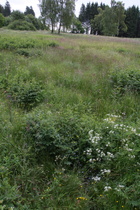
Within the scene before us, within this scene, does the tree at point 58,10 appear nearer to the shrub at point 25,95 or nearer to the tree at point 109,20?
the tree at point 109,20

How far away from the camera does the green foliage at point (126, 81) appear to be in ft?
17.2

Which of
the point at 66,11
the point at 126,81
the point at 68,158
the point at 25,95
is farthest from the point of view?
the point at 66,11

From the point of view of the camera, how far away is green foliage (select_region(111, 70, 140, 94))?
525 centimetres

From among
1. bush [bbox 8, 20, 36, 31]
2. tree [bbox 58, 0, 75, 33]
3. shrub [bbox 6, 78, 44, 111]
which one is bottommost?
shrub [bbox 6, 78, 44, 111]

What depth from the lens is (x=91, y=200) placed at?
7.03ft

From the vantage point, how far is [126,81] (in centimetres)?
550

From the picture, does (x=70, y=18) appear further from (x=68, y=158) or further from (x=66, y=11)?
(x=68, y=158)

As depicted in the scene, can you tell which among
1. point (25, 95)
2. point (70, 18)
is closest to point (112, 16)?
point (70, 18)

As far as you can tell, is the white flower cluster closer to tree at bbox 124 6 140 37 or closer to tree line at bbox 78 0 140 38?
tree line at bbox 78 0 140 38

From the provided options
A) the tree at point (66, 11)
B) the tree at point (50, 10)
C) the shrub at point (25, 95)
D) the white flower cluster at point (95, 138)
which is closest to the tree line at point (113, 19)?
the tree at point (66, 11)

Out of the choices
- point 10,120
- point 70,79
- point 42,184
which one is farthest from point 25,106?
point 42,184

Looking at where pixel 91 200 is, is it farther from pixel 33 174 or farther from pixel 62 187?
pixel 33 174

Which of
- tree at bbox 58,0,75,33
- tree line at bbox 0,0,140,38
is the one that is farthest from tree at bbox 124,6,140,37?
tree at bbox 58,0,75,33

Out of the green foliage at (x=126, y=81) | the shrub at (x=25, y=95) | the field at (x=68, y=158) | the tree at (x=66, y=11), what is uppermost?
the tree at (x=66, y=11)
